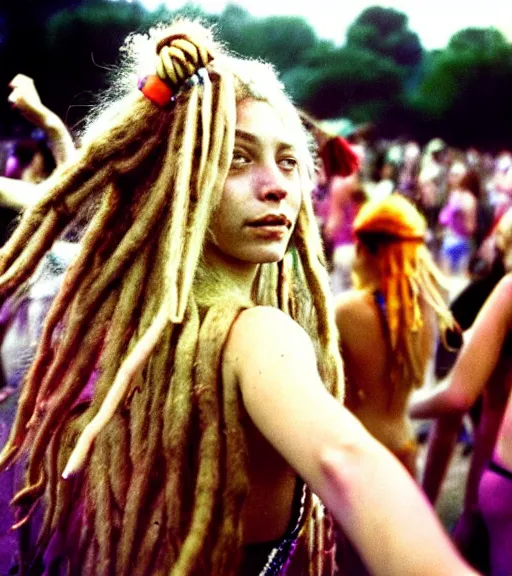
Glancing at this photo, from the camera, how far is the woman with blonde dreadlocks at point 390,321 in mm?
3270

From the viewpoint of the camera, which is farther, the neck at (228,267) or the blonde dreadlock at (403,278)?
the blonde dreadlock at (403,278)

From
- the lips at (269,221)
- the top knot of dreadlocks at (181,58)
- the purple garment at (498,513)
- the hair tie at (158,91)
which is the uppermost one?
the top knot of dreadlocks at (181,58)

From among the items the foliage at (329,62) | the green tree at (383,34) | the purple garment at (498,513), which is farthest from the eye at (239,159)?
the green tree at (383,34)

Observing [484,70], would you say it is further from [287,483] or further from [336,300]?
[287,483]

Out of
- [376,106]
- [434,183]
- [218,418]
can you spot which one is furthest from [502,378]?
[376,106]

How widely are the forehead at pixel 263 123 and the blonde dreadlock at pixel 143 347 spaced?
3 cm

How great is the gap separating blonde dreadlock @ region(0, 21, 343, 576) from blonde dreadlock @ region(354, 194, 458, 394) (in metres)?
1.74

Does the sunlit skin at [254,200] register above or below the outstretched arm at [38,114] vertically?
below

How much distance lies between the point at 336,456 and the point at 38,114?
5.37ft

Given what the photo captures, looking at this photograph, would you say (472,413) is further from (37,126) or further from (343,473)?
(343,473)

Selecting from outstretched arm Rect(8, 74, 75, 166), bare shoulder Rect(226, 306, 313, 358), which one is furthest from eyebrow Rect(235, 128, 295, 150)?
outstretched arm Rect(8, 74, 75, 166)

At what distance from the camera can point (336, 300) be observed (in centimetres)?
341

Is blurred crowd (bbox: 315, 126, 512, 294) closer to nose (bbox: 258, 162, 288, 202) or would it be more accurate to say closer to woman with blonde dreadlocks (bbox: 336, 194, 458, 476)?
woman with blonde dreadlocks (bbox: 336, 194, 458, 476)

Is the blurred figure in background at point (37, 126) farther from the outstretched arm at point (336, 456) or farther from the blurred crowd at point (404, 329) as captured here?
the outstretched arm at point (336, 456)
